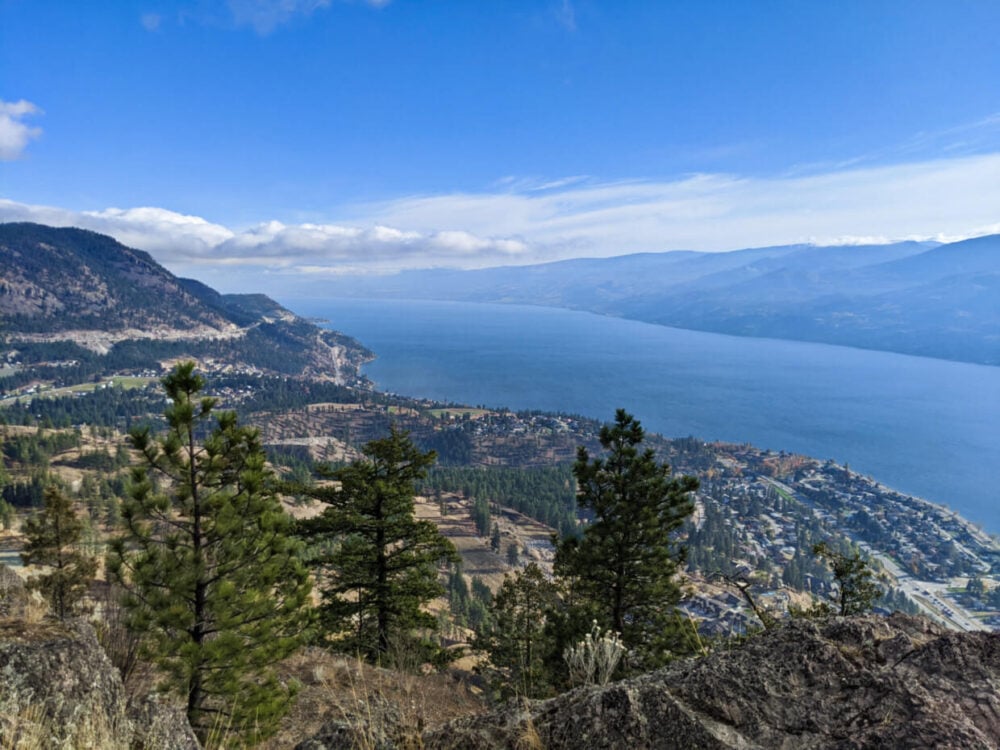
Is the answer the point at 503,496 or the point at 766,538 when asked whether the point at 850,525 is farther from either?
the point at 503,496

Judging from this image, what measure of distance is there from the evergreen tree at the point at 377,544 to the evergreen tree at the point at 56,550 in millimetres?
10972

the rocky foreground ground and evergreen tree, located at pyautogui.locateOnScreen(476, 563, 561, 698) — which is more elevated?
the rocky foreground ground

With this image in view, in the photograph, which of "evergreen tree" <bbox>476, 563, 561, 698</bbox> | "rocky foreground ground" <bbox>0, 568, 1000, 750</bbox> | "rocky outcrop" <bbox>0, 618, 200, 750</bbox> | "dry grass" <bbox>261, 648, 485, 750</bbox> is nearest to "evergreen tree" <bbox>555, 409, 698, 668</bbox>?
Answer: "evergreen tree" <bbox>476, 563, 561, 698</bbox>

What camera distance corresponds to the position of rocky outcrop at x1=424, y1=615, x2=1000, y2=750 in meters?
2.34

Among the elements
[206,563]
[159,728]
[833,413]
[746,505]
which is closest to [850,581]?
[159,728]

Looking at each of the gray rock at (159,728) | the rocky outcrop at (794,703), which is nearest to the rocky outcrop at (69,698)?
the gray rock at (159,728)

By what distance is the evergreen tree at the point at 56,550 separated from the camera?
16703 millimetres

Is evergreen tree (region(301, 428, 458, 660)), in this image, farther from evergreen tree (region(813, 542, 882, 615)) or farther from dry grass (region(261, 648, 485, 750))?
evergreen tree (region(813, 542, 882, 615))

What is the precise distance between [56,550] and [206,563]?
51.2ft

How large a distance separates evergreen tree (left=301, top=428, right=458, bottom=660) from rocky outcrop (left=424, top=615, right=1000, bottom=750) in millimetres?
8960

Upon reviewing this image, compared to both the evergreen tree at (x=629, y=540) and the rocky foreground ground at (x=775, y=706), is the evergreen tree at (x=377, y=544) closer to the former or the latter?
the evergreen tree at (x=629, y=540)

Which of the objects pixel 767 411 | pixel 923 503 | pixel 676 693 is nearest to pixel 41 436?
pixel 676 693

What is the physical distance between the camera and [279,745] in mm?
7074

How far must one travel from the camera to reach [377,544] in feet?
39.0
